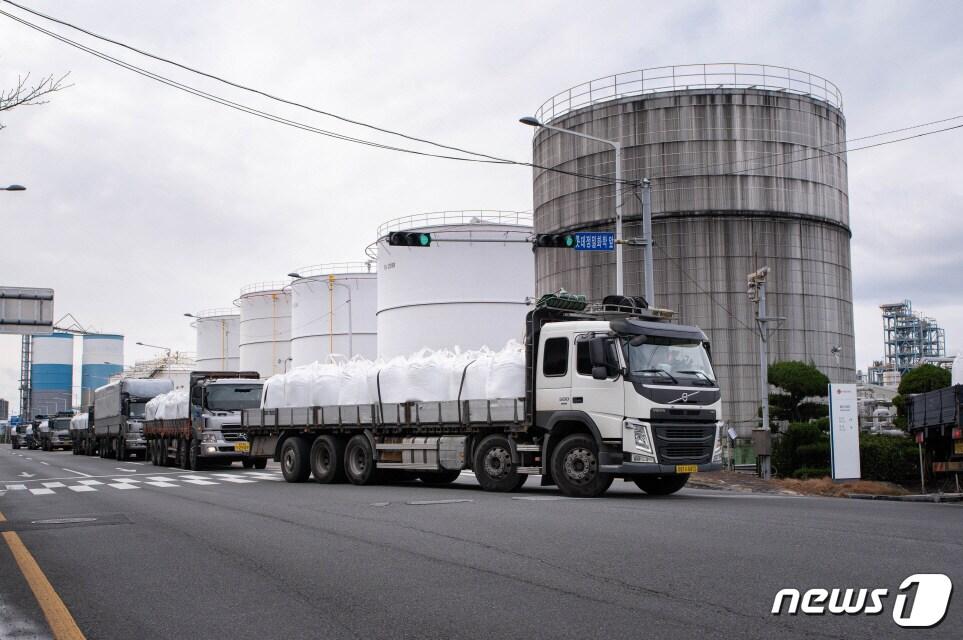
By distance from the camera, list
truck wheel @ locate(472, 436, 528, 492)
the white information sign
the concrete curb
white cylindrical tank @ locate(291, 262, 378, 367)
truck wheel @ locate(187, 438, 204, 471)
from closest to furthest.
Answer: truck wheel @ locate(472, 436, 528, 492)
the concrete curb
the white information sign
truck wheel @ locate(187, 438, 204, 471)
white cylindrical tank @ locate(291, 262, 378, 367)

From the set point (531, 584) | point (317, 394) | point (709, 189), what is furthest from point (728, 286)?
point (531, 584)

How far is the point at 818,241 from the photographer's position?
134ft

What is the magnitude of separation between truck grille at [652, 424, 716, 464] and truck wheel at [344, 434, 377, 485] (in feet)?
23.3

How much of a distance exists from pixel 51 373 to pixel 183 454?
387ft

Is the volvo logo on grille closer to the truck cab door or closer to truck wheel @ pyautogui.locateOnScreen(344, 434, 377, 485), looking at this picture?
the truck cab door

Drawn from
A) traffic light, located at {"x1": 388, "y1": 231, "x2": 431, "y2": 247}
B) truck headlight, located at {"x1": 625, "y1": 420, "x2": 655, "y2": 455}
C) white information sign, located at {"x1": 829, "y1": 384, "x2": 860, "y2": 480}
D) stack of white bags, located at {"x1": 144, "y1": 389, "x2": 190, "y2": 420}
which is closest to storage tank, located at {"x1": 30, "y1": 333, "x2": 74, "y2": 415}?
stack of white bags, located at {"x1": 144, "y1": 389, "x2": 190, "y2": 420}

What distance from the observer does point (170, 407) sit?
33812mm

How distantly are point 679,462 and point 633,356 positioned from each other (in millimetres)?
1881

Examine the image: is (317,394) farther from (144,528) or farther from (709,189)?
(709,189)

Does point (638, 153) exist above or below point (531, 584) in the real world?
above

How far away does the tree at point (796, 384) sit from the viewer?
105 ft

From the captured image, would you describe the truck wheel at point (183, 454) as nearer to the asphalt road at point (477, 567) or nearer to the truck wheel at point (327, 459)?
the truck wheel at point (327, 459)

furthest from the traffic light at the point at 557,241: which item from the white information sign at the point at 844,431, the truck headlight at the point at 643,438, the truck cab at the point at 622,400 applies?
the truck headlight at the point at 643,438

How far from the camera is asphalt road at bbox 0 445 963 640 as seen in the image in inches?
243
